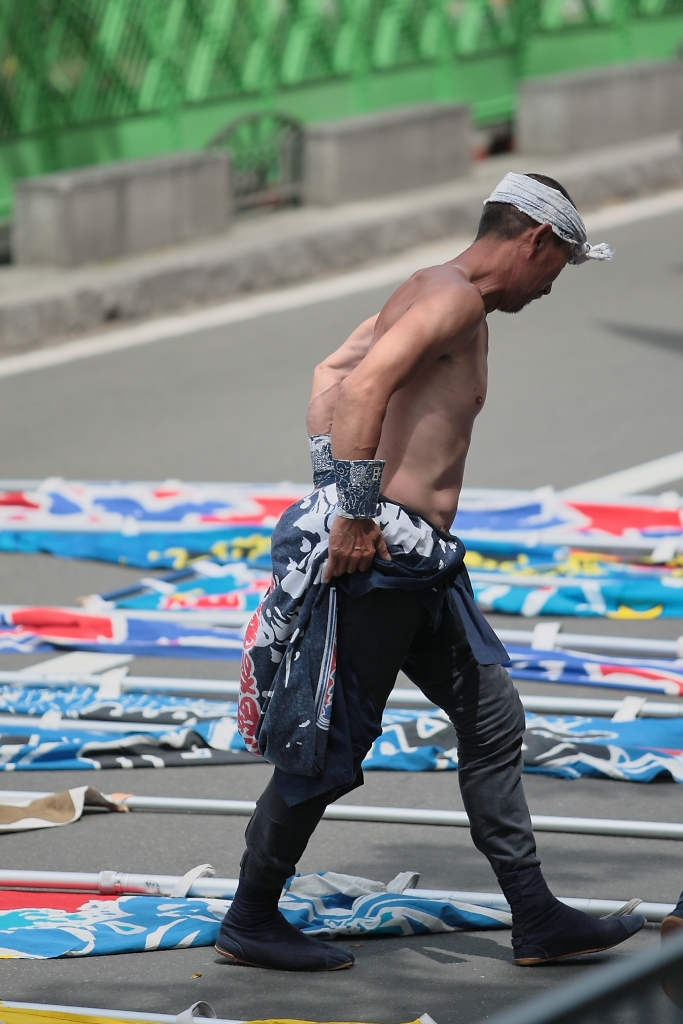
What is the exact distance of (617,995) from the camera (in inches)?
64.8

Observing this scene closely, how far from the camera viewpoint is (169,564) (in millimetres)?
6652

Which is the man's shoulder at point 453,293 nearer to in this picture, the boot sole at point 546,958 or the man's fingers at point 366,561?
the man's fingers at point 366,561

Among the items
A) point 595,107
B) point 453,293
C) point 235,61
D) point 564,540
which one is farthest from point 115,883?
point 595,107

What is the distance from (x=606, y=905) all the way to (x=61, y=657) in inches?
102

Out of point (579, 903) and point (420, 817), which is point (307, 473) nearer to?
point (420, 817)

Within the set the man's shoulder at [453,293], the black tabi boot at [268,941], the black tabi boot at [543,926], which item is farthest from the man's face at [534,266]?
the black tabi boot at [268,941]

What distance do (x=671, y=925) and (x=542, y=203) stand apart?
1.61 metres

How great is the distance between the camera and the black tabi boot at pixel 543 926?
11.5 feet

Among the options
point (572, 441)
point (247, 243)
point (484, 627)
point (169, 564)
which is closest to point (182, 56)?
point (247, 243)

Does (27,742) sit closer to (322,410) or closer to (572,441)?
(322,410)

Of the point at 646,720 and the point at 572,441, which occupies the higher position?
the point at 572,441

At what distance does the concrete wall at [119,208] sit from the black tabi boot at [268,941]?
9639 mm

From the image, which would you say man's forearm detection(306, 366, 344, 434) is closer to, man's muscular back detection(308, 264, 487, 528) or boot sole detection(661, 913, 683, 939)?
man's muscular back detection(308, 264, 487, 528)

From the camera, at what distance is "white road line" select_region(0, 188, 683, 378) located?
11.0 meters
